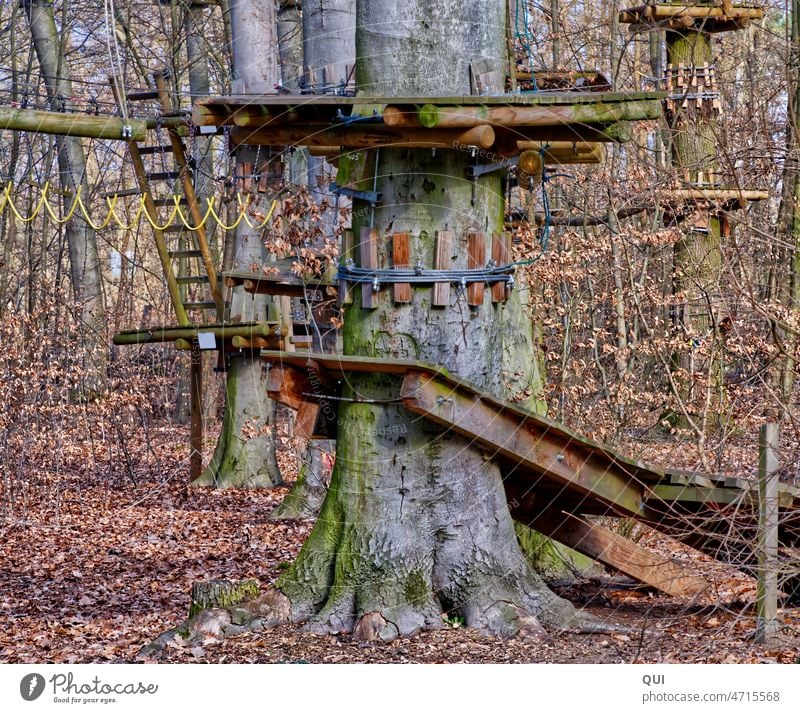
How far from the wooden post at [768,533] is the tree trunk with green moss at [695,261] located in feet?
11.4

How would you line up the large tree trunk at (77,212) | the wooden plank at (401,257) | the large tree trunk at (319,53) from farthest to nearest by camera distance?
1. the large tree trunk at (77,212)
2. the large tree trunk at (319,53)
3. the wooden plank at (401,257)

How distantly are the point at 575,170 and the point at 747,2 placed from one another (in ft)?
10.9

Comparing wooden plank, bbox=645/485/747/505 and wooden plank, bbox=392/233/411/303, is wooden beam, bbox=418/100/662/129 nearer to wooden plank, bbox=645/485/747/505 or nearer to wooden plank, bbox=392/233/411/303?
wooden plank, bbox=392/233/411/303

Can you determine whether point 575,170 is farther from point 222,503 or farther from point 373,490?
point 373,490

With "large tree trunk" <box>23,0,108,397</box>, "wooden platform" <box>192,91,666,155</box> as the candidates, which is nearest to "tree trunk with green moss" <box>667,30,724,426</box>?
"wooden platform" <box>192,91,666,155</box>

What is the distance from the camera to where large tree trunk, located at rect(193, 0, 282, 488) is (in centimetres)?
1313

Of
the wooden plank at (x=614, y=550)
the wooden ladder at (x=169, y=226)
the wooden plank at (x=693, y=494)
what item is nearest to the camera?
the wooden plank at (x=693, y=494)

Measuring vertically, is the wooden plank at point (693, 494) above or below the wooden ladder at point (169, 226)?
below

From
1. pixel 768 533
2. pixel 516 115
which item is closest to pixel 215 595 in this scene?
pixel 768 533

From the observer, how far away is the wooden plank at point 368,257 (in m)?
6.74

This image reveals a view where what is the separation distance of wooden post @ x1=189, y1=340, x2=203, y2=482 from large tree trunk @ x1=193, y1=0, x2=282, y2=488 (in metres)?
0.15

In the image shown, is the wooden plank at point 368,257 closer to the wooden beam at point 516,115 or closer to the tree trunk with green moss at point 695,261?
the wooden beam at point 516,115

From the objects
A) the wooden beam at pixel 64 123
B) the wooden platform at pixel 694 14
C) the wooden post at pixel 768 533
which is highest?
the wooden platform at pixel 694 14

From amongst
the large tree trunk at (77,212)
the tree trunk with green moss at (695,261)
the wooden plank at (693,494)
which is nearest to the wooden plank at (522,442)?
the wooden plank at (693,494)
